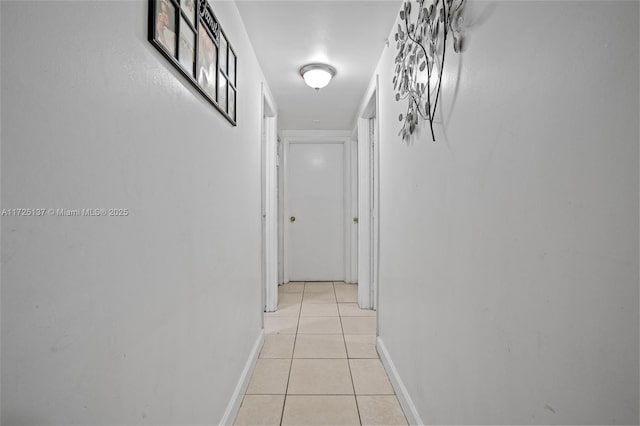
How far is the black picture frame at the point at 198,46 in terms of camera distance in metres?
0.91

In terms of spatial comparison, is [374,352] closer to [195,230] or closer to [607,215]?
[195,230]

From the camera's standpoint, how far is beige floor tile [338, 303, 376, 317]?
329 cm

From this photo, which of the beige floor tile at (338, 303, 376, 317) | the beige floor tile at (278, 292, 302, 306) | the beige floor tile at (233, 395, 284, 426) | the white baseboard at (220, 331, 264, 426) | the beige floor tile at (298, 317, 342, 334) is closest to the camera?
the white baseboard at (220, 331, 264, 426)

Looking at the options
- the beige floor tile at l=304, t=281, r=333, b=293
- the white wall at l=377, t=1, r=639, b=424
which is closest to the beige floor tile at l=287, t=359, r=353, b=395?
the white wall at l=377, t=1, r=639, b=424

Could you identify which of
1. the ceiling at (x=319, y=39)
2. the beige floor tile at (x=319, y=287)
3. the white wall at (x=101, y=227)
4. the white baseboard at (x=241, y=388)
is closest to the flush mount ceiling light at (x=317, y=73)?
the ceiling at (x=319, y=39)

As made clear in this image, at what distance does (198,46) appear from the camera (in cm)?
118

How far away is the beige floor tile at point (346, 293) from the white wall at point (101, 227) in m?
2.61

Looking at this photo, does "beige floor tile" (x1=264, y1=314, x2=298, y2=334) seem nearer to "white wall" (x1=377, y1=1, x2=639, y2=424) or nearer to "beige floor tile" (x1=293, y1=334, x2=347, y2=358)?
"beige floor tile" (x1=293, y1=334, x2=347, y2=358)

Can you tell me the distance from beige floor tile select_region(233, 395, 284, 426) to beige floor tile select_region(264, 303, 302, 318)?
1.38 m

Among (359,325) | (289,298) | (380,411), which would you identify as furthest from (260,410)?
(289,298)

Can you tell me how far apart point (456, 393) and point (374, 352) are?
140cm

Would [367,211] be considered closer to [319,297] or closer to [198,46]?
[319,297]

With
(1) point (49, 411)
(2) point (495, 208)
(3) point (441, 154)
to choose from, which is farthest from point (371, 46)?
(1) point (49, 411)

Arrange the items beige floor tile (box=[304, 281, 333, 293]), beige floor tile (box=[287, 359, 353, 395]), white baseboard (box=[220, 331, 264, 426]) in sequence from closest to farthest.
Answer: white baseboard (box=[220, 331, 264, 426]) → beige floor tile (box=[287, 359, 353, 395]) → beige floor tile (box=[304, 281, 333, 293])
